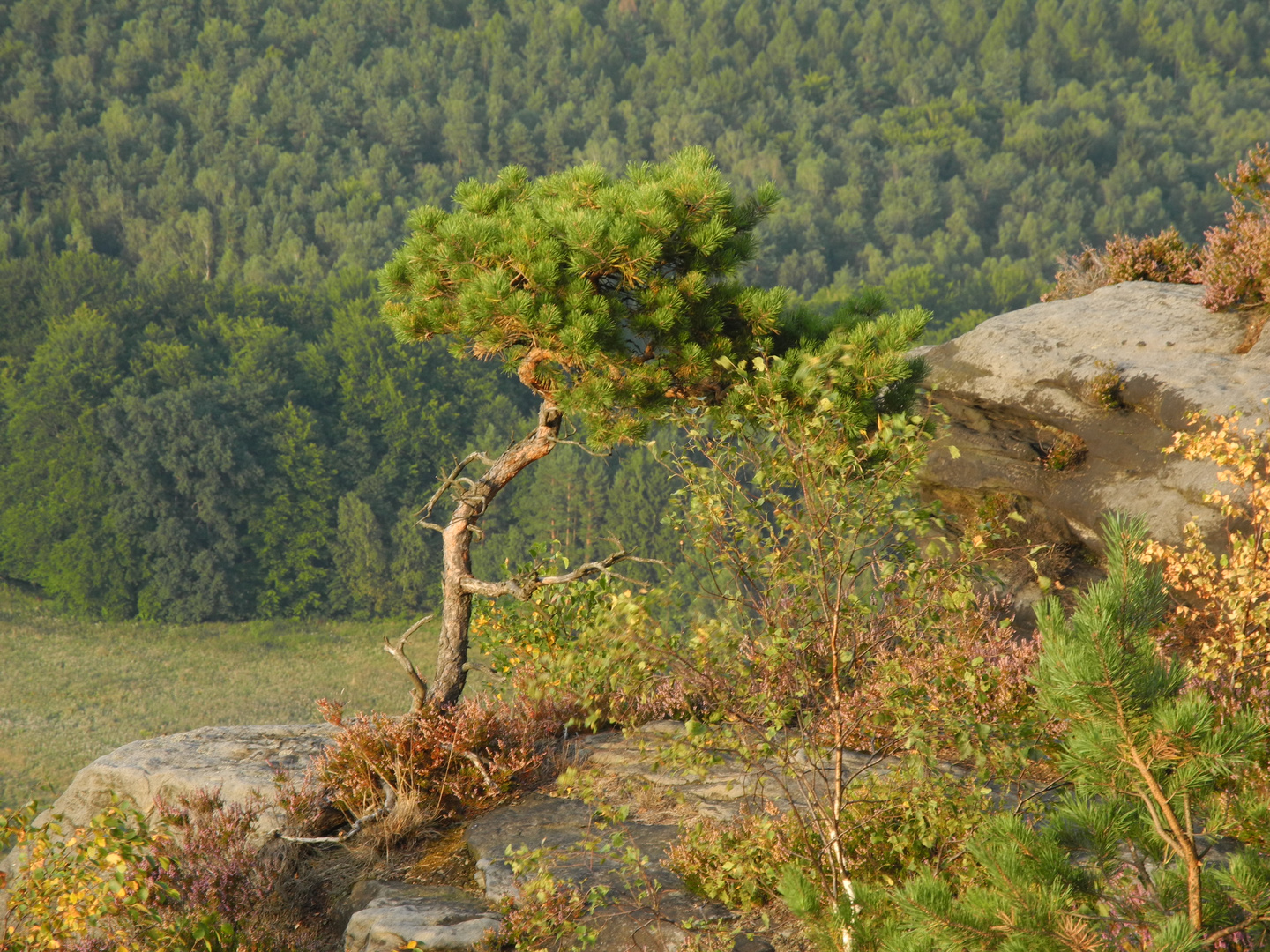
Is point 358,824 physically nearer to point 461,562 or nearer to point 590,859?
point 590,859

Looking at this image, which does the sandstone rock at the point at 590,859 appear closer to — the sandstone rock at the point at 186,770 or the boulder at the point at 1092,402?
the sandstone rock at the point at 186,770

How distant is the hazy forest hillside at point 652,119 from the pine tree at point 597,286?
4774 cm

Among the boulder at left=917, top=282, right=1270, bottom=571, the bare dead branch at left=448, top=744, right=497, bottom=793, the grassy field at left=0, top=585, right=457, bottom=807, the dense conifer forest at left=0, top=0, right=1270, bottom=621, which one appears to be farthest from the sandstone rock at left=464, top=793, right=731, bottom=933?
the grassy field at left=0, top=585, right=457, bottom=807

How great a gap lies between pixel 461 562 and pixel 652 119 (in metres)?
69.0

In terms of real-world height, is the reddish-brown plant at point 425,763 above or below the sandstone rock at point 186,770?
above

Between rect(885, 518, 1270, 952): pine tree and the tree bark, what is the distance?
5078mm

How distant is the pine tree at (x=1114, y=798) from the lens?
2.82 metres

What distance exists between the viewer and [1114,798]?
3.09 m

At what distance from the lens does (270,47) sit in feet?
229

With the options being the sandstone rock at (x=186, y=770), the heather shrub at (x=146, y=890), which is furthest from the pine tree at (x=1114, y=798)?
the sandstone rock at (x=186, y=770)

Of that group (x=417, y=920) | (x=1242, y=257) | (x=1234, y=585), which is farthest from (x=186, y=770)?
(x=1242, y=257)

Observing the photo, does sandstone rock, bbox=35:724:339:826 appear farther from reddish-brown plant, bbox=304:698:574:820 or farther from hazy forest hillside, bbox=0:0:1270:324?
hazy forest hillside, bbox=0:0:1270:324

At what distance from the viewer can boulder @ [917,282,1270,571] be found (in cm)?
923

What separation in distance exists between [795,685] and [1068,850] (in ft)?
15.3
